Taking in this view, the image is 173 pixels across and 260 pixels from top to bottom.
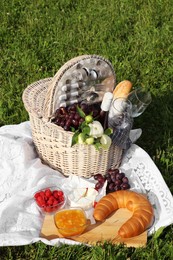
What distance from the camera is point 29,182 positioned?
4.17m

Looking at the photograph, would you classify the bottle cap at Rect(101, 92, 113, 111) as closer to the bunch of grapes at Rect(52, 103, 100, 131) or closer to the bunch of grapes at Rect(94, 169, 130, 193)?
the bunch of grapes at Rect(52, 103, 100, 131)

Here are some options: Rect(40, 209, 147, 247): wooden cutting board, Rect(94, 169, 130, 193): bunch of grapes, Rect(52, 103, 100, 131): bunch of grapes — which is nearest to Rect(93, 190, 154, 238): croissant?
Rect(40, 209, 147, 247): wooden cutting board

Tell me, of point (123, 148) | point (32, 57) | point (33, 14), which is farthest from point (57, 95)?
point (33, 14)

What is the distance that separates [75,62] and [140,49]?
2349 mm

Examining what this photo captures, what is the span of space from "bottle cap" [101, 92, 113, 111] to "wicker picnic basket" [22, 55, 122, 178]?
0.27 m

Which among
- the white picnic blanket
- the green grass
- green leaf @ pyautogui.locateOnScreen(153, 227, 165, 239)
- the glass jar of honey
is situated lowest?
the green grass

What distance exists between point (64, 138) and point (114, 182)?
1.59ft

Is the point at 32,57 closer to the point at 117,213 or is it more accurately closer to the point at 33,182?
the point at 33,182

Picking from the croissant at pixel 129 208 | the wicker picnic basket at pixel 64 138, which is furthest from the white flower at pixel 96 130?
the croissant at pixel 129 208

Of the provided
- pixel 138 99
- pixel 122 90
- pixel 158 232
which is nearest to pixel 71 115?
pixel 122 90

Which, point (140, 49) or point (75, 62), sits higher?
point (75, 62)

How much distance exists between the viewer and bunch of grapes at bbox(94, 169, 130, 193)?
4086 mm

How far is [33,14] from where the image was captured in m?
7.36

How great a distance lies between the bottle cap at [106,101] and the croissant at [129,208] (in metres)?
0.61
